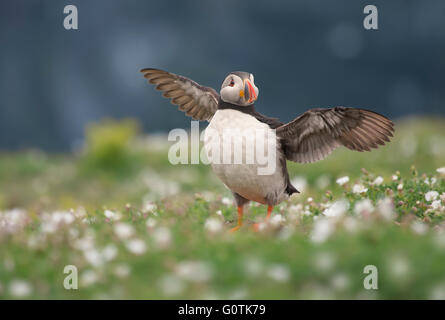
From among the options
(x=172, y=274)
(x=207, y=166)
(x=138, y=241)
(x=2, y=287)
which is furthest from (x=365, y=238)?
(x=207, y=166)

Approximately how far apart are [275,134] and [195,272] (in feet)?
8.29

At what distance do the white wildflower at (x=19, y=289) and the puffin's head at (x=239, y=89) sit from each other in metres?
2.97

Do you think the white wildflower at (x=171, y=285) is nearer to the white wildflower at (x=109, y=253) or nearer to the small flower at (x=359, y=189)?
the white wildflower at (x=109, y=253)

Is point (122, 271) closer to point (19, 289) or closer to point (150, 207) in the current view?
point (19, 289)

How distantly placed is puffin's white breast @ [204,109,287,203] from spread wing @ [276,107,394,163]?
9.7 inches

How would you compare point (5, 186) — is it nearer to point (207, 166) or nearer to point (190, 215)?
point (207, 166)

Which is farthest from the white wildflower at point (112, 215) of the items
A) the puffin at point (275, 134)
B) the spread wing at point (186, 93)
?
the spread wing at point (186, 93)

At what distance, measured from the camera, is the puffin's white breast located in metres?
5.91

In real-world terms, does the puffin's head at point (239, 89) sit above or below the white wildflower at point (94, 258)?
above

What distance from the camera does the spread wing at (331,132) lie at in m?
5.83

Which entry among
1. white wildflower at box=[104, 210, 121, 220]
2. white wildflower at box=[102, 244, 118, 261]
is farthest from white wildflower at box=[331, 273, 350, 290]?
white wildflower at box=[104, 210, 121, 220]

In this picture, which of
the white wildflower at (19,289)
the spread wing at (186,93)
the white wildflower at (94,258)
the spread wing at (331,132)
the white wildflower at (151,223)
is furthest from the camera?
the spread wing at (186,93)

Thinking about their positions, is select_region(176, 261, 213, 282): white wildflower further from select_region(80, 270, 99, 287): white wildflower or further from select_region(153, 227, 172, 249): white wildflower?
select_region(80, 270, 99, 287): white wildflower

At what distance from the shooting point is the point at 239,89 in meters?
5.94
